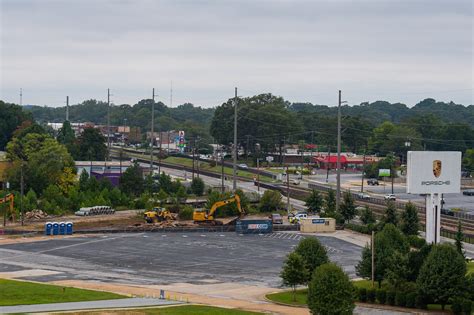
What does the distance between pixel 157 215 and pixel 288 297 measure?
5784cm

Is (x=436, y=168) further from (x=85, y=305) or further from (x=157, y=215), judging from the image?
(x=157, y=215)

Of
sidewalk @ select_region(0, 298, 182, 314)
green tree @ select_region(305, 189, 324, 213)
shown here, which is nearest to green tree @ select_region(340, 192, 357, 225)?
green tree @ select_region(305, 189, 324, 213)

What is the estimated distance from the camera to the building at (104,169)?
17362 centimetres

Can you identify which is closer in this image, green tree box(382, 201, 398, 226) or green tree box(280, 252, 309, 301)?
green tree box(280, 252, 309, 301)

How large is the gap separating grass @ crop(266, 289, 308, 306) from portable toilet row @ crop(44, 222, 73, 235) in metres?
44.8

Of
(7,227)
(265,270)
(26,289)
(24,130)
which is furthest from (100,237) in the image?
(24,130)

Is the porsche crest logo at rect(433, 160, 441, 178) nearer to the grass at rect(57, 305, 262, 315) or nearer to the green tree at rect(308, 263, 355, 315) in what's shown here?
the grass at rect(57, 305, 262, 315)

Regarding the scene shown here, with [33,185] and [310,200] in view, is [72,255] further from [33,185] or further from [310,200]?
[33,185]

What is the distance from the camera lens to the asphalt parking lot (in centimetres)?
8156

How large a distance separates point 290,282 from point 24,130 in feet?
426

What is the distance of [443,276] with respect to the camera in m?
64.0

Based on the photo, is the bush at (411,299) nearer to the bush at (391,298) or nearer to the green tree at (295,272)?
the bush at (391,298)

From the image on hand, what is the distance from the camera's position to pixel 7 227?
117 m

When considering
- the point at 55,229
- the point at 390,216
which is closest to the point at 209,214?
the point at 55,229
